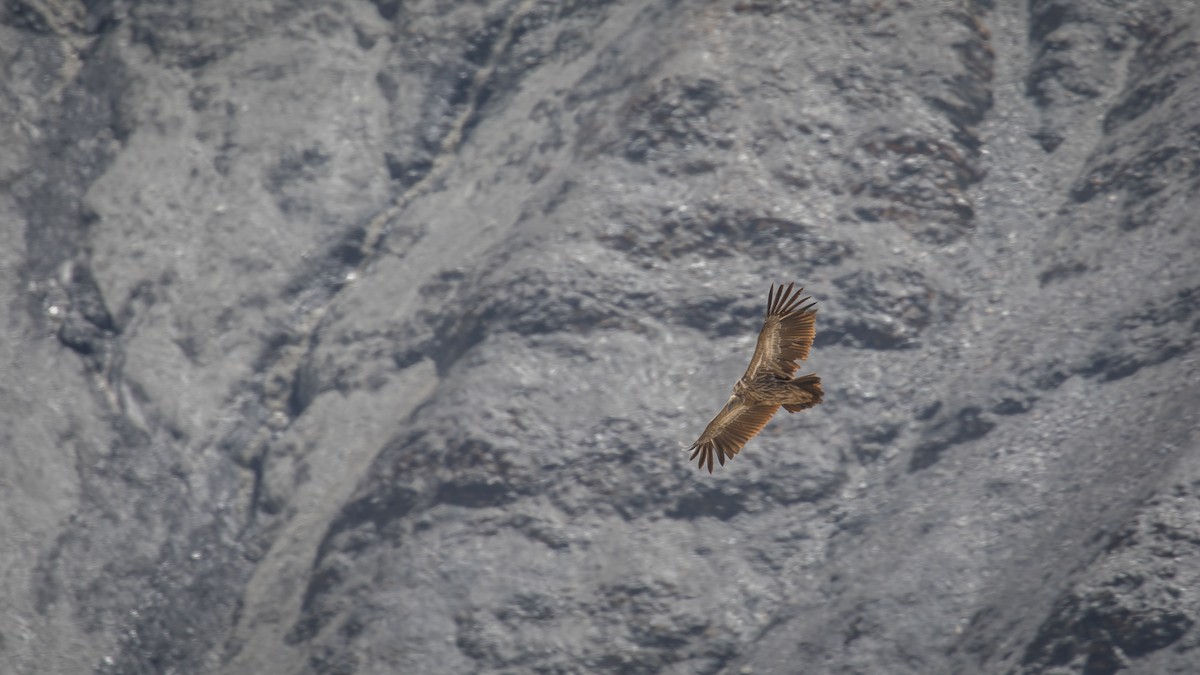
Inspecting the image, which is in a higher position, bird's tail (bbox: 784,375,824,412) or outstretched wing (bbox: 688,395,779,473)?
bird's tail (bbox: 784,375,824,412)

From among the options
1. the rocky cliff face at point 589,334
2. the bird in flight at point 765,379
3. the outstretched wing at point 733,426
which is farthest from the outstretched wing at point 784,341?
the rocky cliff face at point 589,334

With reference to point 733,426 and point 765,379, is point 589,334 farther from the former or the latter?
point 765,379

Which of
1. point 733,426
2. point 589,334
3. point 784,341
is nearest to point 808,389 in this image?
point 784,341

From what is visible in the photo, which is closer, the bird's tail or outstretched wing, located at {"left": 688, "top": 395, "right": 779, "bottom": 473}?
the bird's tail

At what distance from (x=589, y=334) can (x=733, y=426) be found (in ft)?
65.8

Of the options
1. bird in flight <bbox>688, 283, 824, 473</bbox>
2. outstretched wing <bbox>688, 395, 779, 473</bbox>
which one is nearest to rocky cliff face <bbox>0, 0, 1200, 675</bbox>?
outstretched wing <bbox>688, 395, 779, 473</bbox>

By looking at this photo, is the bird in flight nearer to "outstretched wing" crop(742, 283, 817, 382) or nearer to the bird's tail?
"outstretched wing" crop(742, 283, 817, 382)

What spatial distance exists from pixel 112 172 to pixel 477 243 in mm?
13428

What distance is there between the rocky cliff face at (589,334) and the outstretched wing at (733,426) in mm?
13058

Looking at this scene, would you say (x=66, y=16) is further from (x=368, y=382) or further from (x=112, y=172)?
(x=368, y=382)

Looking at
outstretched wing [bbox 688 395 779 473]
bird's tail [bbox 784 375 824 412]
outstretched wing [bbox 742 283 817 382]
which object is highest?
outstretched wing [bbox 742 283 817 382]

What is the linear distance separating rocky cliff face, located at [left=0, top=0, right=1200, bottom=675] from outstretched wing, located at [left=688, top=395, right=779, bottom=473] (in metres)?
13.1

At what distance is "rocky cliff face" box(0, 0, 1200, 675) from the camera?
30.1 m

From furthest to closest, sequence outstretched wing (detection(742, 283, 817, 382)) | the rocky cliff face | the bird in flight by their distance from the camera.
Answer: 1. the rocky cliff face
2. outstretched wing (detection(742, 283, 817, 382))
3. the bird in flight
